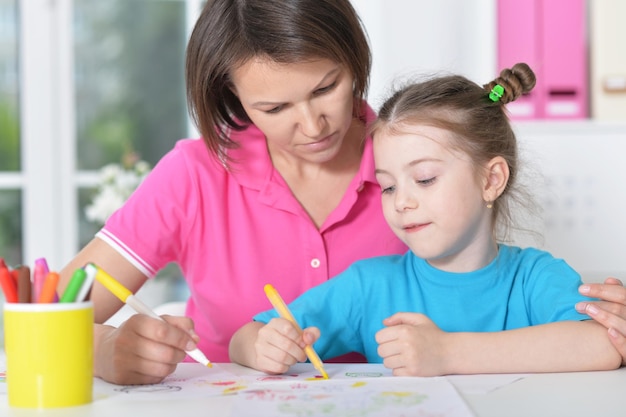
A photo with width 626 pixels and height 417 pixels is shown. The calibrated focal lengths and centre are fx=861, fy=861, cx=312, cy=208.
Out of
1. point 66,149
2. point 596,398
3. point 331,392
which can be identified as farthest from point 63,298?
point 66,149

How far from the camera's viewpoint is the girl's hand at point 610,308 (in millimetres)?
1052

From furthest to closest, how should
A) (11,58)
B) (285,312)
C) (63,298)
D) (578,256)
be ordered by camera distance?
(11,58) < (578,256) < (285,312) < (63,298)

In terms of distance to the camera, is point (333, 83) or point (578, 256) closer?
point (333, 83)

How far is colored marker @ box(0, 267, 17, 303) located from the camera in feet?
2.76

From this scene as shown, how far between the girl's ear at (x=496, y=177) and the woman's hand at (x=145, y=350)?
0.52 metres

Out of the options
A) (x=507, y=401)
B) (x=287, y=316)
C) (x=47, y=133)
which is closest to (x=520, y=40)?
(x=287, y=316)

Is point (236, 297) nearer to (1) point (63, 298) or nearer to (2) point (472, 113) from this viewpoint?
(2) point (472, 113)

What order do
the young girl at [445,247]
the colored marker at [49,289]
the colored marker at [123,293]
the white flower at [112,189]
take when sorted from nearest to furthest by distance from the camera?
the colored marker at [49,289] < the colored marker at [123,293] < the young girl at [445,247] < the white flower at [112,189]

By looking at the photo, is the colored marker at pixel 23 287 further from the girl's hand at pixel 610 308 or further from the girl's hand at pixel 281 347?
the girl's hand at pixel 610 308

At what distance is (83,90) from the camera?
10.5 feet

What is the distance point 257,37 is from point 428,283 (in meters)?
0.45

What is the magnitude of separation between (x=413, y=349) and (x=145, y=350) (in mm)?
313

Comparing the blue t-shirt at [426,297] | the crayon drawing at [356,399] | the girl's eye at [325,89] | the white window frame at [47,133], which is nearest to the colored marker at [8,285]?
the crayon drawing at [356,399]

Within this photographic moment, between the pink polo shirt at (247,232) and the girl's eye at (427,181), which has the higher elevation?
the girl's eye at (427,181)
